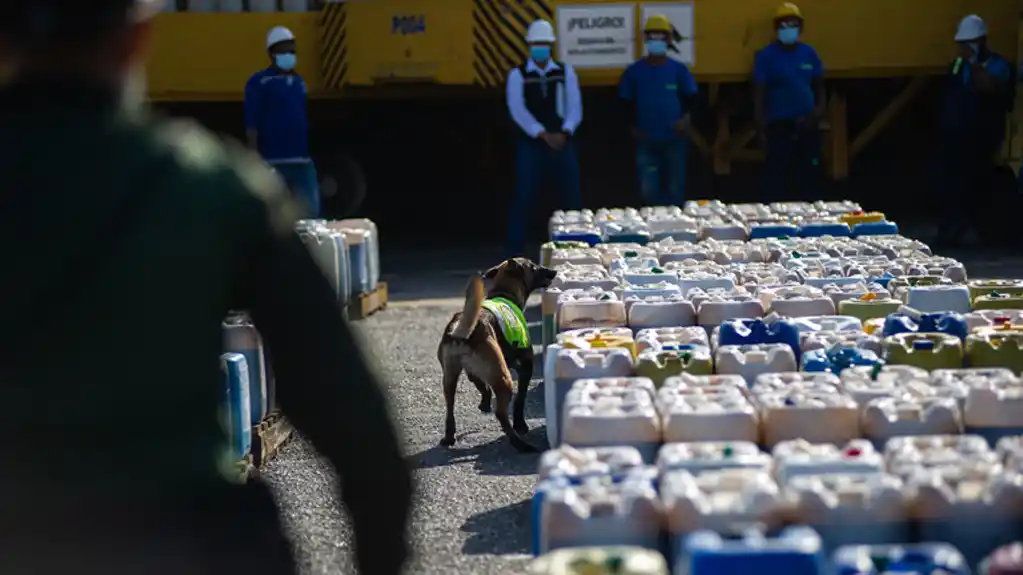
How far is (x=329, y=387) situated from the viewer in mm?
1823

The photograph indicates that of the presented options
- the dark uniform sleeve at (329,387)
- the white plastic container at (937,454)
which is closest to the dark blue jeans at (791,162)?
the white plastic container at (937,454)

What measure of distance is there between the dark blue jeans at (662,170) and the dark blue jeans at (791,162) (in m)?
0.81

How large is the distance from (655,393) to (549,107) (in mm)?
7975

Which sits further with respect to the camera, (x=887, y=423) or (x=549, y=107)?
(x=549, y=107)

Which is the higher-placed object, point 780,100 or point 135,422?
point 780,100

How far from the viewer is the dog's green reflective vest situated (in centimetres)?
652

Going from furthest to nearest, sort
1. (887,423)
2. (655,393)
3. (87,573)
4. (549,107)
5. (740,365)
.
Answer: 1. (549,107)
2. (740,365)
3. (655,393)
4. (887,423)
5. (87,573)

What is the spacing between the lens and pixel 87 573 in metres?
1.63

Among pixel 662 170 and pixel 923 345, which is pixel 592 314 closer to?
pixel 923 345

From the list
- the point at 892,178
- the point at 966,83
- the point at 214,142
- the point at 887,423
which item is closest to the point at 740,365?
the point at 887,423

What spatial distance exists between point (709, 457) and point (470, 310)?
2971mm

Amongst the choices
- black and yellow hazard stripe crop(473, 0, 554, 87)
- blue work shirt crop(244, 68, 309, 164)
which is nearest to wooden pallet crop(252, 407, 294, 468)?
blue work shirt crop(244, 68, 309, 164)

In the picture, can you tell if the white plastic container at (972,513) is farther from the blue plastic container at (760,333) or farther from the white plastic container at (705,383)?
the blue plastic container at (760,333)

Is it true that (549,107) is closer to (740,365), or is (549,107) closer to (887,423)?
(740,365)
